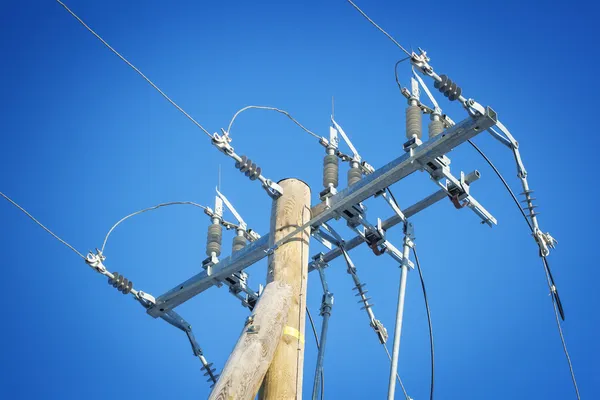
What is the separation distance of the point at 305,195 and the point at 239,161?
87 cm

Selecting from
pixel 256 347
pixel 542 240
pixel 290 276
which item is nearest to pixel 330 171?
pixel 290 276

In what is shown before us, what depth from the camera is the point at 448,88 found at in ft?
33.6

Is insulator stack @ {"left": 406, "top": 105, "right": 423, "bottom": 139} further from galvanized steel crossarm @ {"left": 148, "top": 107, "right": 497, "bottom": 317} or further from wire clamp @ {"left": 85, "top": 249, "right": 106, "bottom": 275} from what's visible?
wire clamp @ {"left": 85, "top": 249, "right": 106, "bottom": 275}

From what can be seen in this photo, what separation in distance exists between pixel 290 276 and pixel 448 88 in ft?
8.90

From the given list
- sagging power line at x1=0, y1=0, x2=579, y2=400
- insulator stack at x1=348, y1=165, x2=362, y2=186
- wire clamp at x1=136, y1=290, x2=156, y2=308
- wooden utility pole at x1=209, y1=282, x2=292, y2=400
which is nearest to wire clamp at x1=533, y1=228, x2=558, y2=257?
sagging power line at x1=0, y1=0, x2=579, y2=400

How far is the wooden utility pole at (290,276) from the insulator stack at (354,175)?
0.66 m

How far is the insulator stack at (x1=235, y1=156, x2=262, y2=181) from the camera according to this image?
35.4 ft

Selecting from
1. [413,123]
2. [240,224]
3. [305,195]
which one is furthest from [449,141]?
[240,224]

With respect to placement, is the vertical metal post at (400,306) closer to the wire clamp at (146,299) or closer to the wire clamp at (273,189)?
the wire clamp at (273,189)

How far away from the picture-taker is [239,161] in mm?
10812

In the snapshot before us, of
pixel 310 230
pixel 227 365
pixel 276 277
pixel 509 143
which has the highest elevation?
pixel 509 143

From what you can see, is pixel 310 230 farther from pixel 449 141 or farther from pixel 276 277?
pixel 449 141

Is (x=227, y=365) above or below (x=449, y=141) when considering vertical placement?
below

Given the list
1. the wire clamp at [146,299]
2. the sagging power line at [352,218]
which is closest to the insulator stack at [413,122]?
the sagging power line at [352,218]
